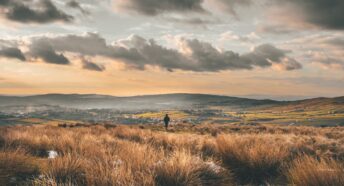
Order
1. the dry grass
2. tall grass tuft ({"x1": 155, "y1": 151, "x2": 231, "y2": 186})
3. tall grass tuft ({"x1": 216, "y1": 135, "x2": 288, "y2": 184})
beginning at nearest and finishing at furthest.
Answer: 1. the dry grass
2. tall grass tuft ({"x1": 155, "y1": 151, "x2": 231, "y2": 186})
3. tall grass tuft ({"x1": 216, "y1": 135, "x2": 288, "y2": 184})

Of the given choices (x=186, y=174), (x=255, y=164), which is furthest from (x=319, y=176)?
(x=255, y=164)

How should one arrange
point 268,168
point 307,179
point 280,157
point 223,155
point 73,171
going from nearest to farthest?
point 307,179, point 73,171, point 268,168, point 280,157, point 223,155

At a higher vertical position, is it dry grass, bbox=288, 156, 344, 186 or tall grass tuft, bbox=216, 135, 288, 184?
dry grass, bbox=288, 156, 344, 186

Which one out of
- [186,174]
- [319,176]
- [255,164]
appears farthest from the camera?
[255,164]

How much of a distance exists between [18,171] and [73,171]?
1.37 m

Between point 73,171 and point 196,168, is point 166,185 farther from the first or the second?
point 73,171

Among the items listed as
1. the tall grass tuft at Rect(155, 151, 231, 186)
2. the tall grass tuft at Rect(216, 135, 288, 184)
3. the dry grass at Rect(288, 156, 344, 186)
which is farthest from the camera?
the tall grass tuft at Rect(216, 135, 288, 184)

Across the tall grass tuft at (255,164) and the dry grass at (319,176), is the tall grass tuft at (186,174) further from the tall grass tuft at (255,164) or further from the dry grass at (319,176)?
the dry grass at (319,176)

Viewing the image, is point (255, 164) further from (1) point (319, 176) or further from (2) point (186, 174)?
(2) point (186, 174)

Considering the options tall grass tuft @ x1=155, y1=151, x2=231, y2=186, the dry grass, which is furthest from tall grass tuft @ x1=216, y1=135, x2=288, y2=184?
the dry grass

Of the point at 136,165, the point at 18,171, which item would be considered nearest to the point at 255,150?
the point at 136,165

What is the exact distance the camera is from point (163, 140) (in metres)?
15.1

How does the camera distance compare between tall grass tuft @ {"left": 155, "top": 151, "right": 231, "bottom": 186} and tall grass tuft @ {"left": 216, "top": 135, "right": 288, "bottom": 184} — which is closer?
tall grass tuft @ {"left": 155, "top": 151, "right": 231, "bottom": 186}

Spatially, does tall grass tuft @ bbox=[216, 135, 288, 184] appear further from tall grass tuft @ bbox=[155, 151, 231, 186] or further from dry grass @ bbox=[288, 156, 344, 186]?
dry grass @ bbox=[288, 156, 344, 186]
